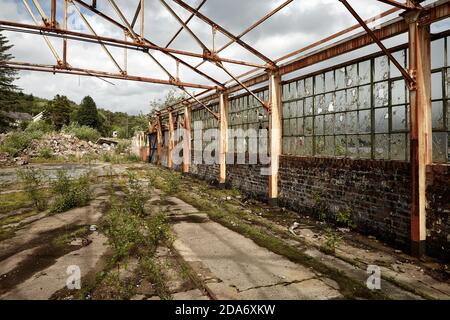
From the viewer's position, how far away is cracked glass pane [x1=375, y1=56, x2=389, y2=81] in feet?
17.8

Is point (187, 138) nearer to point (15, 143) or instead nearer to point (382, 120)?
point (382, 120)

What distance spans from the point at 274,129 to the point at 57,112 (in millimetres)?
49257

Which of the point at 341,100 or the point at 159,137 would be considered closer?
the point at 341,100

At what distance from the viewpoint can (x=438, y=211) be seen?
443 cm

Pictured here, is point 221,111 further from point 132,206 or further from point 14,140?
point 14,140

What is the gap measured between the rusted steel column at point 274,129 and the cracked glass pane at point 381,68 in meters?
3.14

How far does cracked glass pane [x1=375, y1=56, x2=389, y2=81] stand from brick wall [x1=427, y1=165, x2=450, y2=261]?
6.61 ft

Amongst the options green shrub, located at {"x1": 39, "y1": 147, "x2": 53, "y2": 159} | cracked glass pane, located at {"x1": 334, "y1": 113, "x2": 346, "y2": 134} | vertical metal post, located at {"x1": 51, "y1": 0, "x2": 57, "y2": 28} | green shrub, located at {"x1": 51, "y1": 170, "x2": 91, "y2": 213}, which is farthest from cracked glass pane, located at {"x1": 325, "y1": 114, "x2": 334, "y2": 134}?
green shrub, located at {"x1": 39, "y1": 147, "x2": 53, "y2": 159}

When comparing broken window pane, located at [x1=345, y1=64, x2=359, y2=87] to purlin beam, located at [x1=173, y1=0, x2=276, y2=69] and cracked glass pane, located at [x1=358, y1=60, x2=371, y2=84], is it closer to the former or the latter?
cracked glass pane, located at [x1=358, y1=60, x2=371, y2=84]

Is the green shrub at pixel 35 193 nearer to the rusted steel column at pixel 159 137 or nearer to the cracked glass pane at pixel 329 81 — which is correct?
the cracked glass pane at pixel 329 81

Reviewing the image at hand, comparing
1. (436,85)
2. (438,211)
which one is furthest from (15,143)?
(438,211)

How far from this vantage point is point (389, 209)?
5234 mm

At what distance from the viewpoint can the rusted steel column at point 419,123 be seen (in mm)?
4551

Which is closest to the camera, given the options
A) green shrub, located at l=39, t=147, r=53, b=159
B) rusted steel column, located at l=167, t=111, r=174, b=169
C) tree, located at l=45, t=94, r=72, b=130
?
rusted steel column, located at l=167, t=111, r=174, b=169
